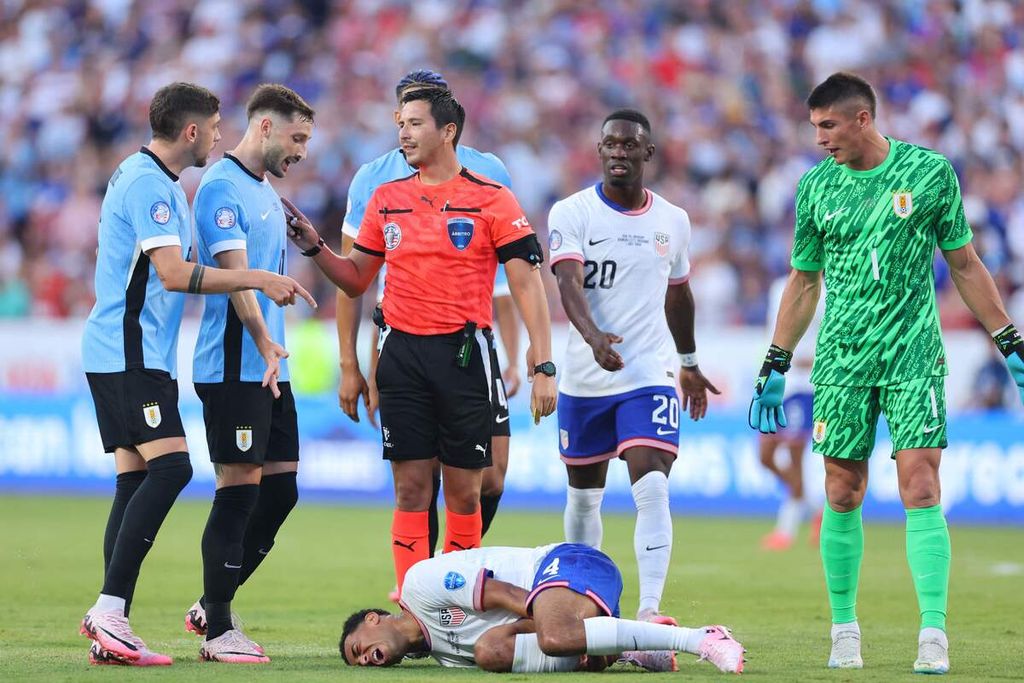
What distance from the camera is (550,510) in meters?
17.5

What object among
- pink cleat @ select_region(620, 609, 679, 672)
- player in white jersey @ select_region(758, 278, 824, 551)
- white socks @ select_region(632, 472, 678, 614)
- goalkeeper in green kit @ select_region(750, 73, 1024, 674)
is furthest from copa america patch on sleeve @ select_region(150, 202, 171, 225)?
player in white jersey @ select_region(758, 278, 824, 551)

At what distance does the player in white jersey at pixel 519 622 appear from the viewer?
6.52 m

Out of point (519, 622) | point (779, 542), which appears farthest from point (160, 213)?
point (779, 542)

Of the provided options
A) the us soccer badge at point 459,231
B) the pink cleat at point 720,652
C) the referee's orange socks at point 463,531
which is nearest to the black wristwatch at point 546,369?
the us soccer badge at point 459,231

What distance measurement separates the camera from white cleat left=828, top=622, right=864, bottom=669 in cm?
711

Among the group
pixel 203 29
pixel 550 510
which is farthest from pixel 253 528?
pixel 203 29

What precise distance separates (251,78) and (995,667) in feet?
64.1

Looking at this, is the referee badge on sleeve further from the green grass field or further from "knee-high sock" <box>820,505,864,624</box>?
"knee-high sock" <box>820,505,864,624</box>

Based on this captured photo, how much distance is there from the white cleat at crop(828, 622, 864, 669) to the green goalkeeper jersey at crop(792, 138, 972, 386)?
1149 millimetres

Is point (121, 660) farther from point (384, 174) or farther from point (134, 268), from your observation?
point (384, 174)

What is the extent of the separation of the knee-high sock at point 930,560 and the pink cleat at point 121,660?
341 cm

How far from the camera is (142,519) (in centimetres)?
715

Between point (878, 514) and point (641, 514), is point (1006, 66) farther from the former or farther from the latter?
point (641, 514)

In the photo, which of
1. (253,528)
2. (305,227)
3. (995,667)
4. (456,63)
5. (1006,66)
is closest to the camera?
(995,667)
